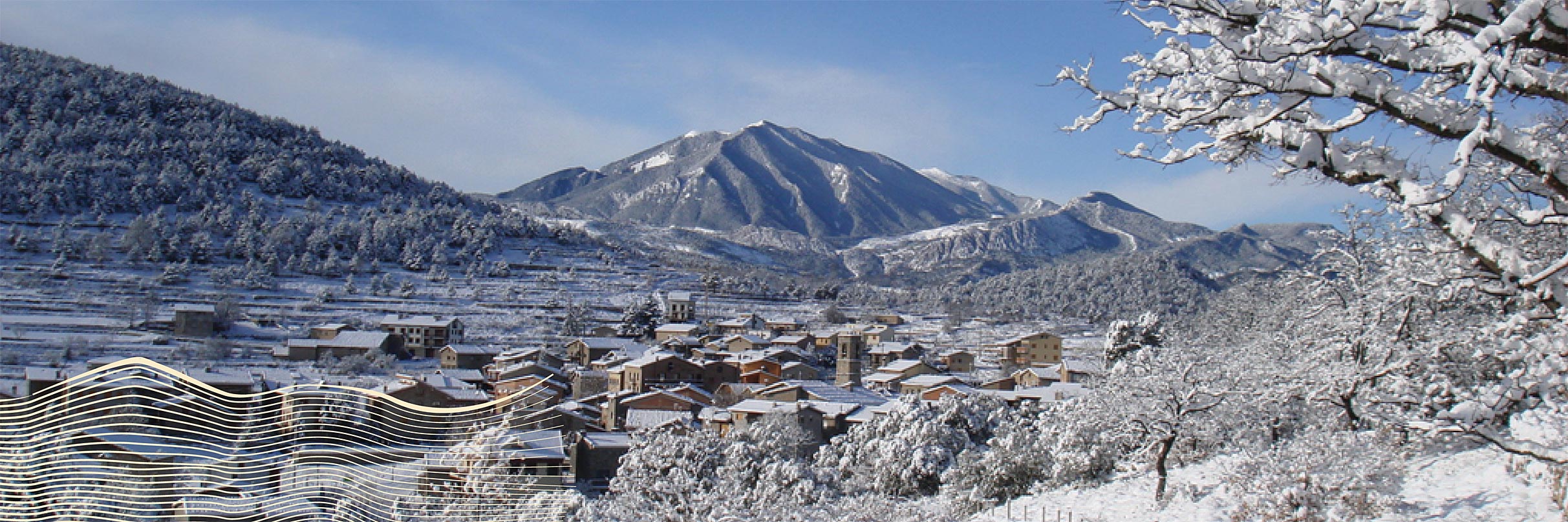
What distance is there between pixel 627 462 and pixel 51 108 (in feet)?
330

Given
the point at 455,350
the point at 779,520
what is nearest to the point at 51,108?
the point at 455,350

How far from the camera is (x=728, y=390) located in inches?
1666

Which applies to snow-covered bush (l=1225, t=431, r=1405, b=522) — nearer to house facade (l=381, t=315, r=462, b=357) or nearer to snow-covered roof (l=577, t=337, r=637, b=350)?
snow-covered roof (l=577, t=337, r=637, b=350)

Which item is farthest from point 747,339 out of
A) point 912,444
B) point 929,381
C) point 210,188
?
point 210,188

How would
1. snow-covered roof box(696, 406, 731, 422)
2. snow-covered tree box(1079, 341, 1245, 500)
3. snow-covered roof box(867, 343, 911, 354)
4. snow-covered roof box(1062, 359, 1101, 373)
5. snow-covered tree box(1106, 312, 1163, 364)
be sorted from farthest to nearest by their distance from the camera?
snow-covered roof box(867, 343, 911, 354) → snow-covered roof box(1062, 359, 1101, 373) → snow-covered tree box(1106, 312, 1163, 364) → snow-covered roof box(696, 406, 731, 422) → snow-covered tree box(1079, 341, 1245, 500)

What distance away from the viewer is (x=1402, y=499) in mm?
9391

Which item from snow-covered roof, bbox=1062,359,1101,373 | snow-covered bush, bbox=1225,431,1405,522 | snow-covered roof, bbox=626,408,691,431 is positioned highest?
snow-covered bush, bbox=1225,431,1405,522

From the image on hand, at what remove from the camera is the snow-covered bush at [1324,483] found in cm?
945

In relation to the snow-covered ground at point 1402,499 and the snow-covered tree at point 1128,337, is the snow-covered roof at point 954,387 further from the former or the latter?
the snow-covered ground at point 1402,499

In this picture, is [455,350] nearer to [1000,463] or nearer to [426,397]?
[426,397]

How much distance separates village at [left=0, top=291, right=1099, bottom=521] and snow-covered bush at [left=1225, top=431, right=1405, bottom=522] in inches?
289

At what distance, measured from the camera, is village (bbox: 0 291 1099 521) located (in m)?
6.82

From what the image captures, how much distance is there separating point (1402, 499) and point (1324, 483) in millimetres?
659

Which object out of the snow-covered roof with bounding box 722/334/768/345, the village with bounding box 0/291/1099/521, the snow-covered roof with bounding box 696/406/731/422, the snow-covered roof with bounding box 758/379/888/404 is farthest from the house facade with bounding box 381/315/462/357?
the snow-covered roof with bounding box 696/406/731/422
